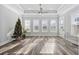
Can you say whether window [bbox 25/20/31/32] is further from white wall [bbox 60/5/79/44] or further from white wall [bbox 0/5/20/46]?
white wall [bbox 60/5/79/44]

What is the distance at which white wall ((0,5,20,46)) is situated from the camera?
4.29 meters

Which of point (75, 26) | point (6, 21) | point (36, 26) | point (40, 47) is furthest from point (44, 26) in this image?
point (6, 21)

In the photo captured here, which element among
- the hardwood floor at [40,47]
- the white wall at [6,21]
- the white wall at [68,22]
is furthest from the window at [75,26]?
the white wall at [6,21]

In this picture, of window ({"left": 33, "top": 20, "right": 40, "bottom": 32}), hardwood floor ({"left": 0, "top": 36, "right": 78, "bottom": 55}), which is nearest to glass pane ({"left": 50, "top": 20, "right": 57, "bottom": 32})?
hardwood floor ({"left": 0, "top": 36, "right": 78, "bottom": 55})

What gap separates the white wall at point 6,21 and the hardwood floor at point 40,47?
0.30 m

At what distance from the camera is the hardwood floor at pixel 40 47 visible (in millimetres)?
4082

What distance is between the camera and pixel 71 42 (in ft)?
14.5

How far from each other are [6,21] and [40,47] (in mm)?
1738

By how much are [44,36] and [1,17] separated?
189cm

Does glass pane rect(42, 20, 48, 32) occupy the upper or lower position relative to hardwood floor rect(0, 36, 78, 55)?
upper

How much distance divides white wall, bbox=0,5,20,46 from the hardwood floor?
0.30 meters

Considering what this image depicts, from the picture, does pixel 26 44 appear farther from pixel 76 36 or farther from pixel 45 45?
pixel 76 36
